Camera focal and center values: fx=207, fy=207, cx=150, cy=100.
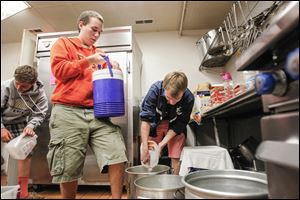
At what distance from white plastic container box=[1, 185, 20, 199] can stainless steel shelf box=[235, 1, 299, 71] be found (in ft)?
1.32

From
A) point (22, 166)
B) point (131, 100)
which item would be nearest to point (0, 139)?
point (22, 166)

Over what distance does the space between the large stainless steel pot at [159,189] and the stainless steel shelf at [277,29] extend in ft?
0.88

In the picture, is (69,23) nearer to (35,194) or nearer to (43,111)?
(43,111)

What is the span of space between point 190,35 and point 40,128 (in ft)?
1.16

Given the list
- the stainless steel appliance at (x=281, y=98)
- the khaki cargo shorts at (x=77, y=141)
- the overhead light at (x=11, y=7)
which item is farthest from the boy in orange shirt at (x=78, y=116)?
the stainless steel appliance at (x=281, y=98)

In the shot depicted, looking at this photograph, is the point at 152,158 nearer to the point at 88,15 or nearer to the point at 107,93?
the point at 107,93

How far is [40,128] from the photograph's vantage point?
360 mm

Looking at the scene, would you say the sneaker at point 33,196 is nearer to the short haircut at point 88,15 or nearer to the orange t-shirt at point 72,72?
the orange t-shirt at point 72,72

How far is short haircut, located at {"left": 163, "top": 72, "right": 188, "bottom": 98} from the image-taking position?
23.5 inches

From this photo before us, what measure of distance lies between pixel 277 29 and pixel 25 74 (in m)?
0.37

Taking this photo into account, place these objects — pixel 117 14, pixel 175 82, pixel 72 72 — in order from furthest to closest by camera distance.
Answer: pixel 175 82 < pixel 72 72 < pixel 117 14

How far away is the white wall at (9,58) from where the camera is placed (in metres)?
0.33

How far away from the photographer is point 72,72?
510mm

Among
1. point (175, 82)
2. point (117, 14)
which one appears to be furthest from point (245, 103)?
point (117, 14)
